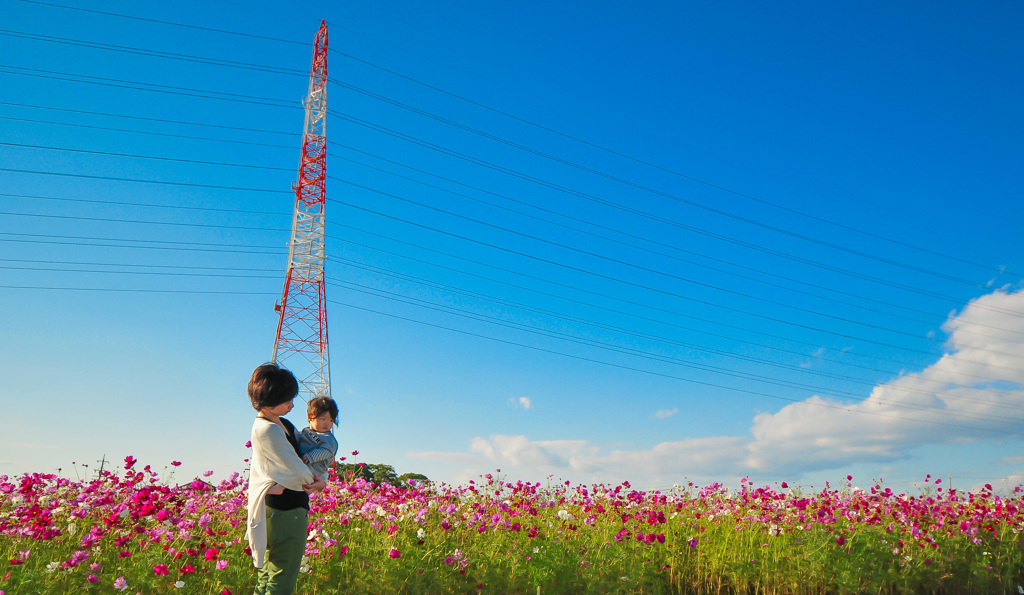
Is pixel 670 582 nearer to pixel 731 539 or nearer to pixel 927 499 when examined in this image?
pixel 731 539

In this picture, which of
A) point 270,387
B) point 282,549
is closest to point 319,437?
point 270,387

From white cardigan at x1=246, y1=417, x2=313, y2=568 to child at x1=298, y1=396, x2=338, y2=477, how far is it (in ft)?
0.97

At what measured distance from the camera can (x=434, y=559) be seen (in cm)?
553

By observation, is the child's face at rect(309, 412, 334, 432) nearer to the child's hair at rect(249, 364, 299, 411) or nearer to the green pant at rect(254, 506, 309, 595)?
the child's hair at rect(249, 364, 299, 411)

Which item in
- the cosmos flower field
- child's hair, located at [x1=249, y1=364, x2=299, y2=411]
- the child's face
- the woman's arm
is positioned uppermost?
child's hair, located at [x1=249, y1=364, x2=299, y2=411]

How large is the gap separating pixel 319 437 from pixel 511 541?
8.75ft

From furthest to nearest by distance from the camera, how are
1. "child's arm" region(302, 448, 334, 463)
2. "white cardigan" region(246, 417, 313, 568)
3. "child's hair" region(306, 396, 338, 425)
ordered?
"child's hair" region(306, 396, 338, 425)
"child's arm" region(302, 448, 334, 463)
"white cardigan" region(246, 417, 313, 568)

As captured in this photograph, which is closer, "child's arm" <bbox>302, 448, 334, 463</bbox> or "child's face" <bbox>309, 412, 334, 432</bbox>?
"child's arm" <bbox>302, 448, 334, 463</bbox>

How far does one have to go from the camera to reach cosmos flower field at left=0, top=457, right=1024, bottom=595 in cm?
491

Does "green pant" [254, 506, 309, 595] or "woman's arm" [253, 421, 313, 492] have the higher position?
"woman's arm" [253, 421, 313, 492]

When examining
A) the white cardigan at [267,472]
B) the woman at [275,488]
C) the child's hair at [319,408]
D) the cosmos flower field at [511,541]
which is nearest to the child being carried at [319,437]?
the child's hair at [319,408]

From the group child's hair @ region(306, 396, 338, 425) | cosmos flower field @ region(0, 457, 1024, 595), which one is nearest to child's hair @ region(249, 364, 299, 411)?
child's hair @ region(306, 396, 338, 425)

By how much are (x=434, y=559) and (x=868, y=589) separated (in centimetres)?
477

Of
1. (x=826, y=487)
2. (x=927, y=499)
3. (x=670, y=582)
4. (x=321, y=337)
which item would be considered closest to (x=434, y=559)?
(x=670, y=582)
